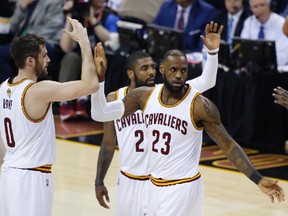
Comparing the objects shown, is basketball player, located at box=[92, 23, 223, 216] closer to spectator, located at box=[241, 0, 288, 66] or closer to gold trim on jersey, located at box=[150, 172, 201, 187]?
gold trim on jersey, located at box=[150, 172, 201, 187]

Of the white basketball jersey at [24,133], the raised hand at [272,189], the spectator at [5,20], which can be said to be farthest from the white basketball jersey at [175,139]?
the spectator at [5,20]

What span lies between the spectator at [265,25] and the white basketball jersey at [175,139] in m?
5.82

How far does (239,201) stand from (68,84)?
12.4 feet

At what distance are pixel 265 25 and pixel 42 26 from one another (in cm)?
465

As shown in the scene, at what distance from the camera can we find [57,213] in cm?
877

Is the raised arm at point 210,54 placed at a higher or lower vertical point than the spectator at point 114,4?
higher

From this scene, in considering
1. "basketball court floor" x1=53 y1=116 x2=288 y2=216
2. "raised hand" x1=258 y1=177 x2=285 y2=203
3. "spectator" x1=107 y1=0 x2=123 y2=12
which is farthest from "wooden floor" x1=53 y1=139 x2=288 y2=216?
"spectator" x1=107 y1=0 x2=123 y2=12

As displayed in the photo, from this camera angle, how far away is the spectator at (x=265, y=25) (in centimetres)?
1194

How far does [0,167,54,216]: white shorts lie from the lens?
6.27m

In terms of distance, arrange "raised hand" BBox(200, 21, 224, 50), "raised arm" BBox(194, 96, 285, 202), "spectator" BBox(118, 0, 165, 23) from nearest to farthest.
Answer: "raised arm" BBox(194, 96, 285, 202)
"raised hand" BBox(200, 21, 224, 50)
"spectator" BBox(118, 0, 165, 23)

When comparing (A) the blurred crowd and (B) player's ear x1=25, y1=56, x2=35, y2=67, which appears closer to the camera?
(B) player's ear x1=25, y1=56, x2=35, y2=67

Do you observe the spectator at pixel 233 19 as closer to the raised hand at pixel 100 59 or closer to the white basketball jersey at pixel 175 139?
the white basketball jersey at pixel 175 139

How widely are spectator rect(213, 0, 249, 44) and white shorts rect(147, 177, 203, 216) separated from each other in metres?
6.49

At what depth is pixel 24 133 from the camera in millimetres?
6250
